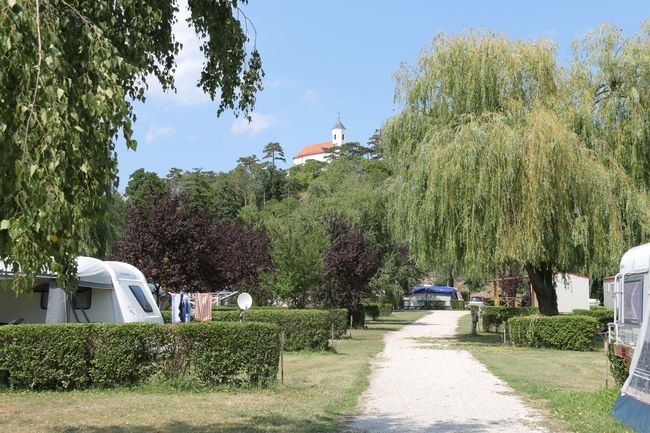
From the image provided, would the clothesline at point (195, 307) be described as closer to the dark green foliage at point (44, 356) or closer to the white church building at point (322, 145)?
the dark green foliage at point (44, 356)

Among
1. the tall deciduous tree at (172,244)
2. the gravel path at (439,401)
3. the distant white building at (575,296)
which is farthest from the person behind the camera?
the distant white building at (575,296)

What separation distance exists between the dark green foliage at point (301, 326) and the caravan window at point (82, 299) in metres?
5.24

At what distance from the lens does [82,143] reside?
4312mm

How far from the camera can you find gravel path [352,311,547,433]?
27.6 feet

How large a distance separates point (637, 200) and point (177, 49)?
17.6 metres

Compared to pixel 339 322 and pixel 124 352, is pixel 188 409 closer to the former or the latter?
pixel 124 352

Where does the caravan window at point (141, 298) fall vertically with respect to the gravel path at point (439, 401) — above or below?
above

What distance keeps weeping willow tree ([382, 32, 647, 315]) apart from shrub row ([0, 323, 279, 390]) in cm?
1066

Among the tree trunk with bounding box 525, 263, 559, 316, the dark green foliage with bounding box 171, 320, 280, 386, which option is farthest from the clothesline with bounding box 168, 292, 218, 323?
the tree trunk with bounding box 525, 263, 559, 316

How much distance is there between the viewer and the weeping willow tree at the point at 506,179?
790 inches

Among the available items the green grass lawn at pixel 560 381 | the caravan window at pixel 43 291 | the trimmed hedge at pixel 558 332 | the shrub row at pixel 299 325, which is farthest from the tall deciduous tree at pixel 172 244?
the trimmed hedge at pixel 558 332

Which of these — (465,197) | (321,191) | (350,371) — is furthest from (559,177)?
(321,191)

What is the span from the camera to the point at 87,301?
1479 cm

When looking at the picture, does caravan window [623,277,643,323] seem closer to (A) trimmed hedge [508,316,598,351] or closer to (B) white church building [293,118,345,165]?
(A) trimmed hedge [508,316,598,351]
